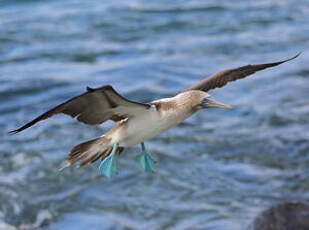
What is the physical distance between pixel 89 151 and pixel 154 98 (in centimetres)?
573

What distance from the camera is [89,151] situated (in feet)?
14.7

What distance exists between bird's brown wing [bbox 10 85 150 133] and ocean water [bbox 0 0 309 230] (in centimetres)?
279

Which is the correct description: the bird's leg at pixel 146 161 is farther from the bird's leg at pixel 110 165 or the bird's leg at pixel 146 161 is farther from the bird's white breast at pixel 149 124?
the bird's white breast at pixel 149 124

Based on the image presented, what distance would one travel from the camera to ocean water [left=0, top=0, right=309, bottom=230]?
7406mm

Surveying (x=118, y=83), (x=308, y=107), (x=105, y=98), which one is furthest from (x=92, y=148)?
(x=118, y=83)

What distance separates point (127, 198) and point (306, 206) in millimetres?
1867

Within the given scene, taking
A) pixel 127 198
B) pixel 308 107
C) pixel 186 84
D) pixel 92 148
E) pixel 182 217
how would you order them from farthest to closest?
pixel 186 84
pixel 308 107
pixel 127 198
pixel 182 217
pixel 92 148

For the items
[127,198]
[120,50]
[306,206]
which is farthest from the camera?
[120,50]

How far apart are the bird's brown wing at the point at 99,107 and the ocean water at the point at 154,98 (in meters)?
2.79

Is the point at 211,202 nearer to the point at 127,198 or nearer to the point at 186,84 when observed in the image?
the point at 127,198

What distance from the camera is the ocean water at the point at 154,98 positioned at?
7.41 m

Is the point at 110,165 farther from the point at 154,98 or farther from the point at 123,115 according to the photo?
the point at 154,98

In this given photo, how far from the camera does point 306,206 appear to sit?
6.51m

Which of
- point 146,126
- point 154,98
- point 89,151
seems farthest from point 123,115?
point 154,98
